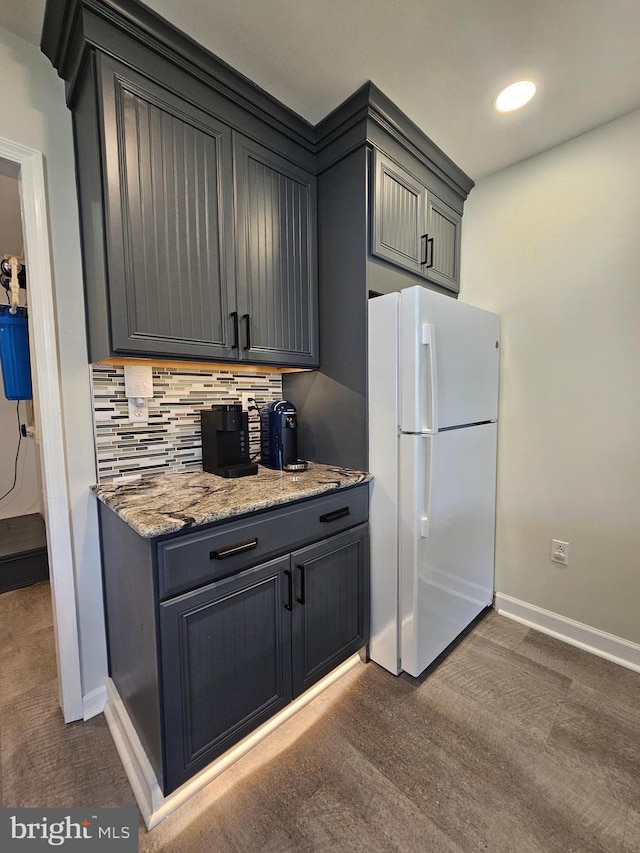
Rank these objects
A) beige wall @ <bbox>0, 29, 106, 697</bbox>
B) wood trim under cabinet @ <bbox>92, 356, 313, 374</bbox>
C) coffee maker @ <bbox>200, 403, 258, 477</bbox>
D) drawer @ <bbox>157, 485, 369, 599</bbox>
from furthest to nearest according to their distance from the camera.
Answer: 1. coffee maker @ <bbox>200, 403, 258, 477</bbox>
2. wood trim under cabinet @ <bbox>92, 356, 313, 374</bbox>
3. beige wall @ <bbox>0, 29, 106, 697</bbox>
4. drawer @ <bbox>157, 485, 369, 599</bbox>

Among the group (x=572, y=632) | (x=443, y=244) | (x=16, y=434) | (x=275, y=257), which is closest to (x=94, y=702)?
(x=275, y=257)

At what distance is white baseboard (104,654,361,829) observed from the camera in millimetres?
1087

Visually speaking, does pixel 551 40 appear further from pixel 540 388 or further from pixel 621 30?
pixel 540 388

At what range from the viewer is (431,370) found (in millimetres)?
1449

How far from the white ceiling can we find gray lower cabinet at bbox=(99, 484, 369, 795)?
1.64m

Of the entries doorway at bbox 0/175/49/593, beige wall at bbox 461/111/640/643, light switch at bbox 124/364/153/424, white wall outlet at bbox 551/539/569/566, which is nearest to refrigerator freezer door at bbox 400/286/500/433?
beige wall at bbox 461/111/640/643

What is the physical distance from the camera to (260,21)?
118cm

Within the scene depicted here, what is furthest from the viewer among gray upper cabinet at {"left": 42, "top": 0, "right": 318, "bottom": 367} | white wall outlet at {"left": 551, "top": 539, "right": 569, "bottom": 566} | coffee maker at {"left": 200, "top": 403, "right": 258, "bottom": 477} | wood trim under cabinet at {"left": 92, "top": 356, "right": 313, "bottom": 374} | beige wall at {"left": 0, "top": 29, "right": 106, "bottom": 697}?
white wall outlet at {"left": 551, "top": 539, "right": 569, "bottom": 566}

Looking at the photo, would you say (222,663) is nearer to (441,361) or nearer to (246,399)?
(246,399)

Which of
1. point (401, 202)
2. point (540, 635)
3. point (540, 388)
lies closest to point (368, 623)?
point (540, 635)

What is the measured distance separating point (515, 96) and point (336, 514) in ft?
6.24

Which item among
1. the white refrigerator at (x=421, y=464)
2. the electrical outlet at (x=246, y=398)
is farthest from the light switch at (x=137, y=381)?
the white refrigerator at (x=421, y=464)

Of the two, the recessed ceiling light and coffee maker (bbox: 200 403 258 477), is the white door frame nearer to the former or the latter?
coffee maker (bbox: 200 403 258 477)

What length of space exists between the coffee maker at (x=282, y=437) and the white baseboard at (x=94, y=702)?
3.77 ft
